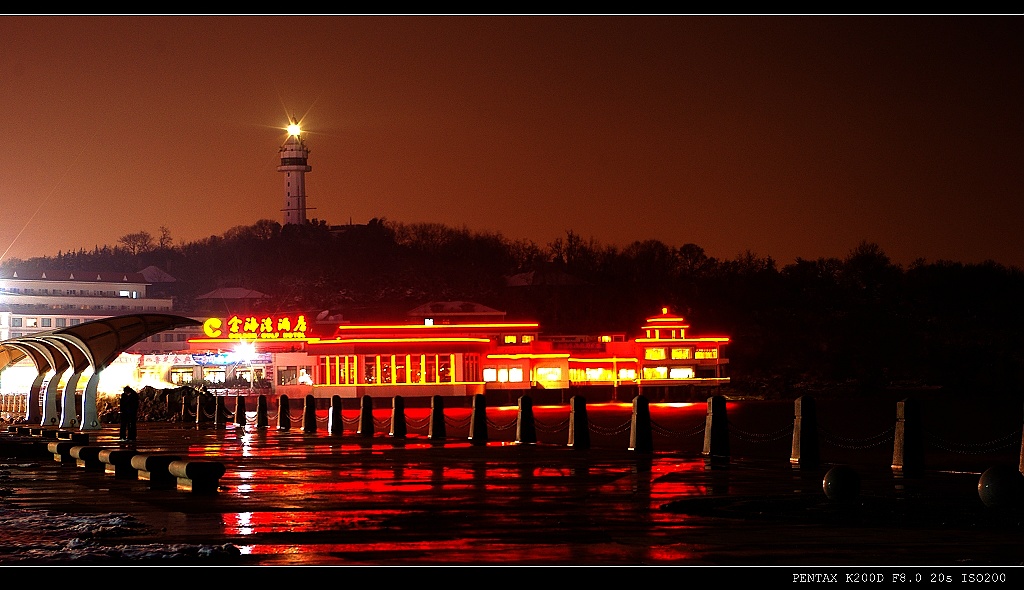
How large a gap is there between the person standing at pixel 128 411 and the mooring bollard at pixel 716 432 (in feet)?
48.3

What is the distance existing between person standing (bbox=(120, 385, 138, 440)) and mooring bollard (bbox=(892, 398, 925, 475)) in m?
18.9

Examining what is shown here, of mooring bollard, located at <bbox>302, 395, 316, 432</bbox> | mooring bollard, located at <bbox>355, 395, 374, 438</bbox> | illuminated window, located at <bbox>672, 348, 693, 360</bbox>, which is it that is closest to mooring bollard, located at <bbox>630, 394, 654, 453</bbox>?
mooring bollard, located at <bbox>355, 395, 374, 438</bbox>

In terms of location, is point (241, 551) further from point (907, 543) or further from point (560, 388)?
point (560, 388)

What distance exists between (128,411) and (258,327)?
63320 mm

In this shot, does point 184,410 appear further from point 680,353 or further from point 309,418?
point 680,353

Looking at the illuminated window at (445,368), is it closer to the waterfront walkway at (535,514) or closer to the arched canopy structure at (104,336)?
the arched canopy structure at (104,336)

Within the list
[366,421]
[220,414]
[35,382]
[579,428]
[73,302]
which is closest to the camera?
[579,428]

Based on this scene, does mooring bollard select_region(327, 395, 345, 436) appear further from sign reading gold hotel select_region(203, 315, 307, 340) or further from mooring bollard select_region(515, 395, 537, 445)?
sign reading gold hotel select_region(203, 315, 307, 340)

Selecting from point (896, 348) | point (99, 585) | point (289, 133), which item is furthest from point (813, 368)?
point (99, 585)

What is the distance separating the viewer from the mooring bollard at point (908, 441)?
19672mm

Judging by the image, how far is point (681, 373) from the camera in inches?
4744

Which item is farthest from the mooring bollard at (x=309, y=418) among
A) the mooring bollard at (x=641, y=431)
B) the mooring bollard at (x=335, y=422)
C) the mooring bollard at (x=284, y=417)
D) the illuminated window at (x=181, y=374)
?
the illuminated window at (x=181, y=374)

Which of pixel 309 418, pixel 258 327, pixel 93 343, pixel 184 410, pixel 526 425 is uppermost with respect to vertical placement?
pixel 258 327

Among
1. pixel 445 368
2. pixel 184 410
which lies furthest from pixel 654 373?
pixel 184 410
